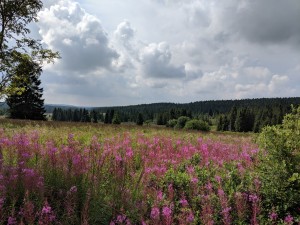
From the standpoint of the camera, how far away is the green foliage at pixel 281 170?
4441mm

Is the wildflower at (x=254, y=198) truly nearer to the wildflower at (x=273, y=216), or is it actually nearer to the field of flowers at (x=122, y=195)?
the field of flowers at (x=122, y=195)

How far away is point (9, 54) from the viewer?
10773 millimetres

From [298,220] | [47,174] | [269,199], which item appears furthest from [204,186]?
[47,174]

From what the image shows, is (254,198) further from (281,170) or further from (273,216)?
(281,170)

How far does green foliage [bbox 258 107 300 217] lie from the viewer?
175 inches

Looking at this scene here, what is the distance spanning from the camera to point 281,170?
15.1ft

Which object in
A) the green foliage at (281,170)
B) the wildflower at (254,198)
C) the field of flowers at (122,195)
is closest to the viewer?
the field of flowers at (122,195)

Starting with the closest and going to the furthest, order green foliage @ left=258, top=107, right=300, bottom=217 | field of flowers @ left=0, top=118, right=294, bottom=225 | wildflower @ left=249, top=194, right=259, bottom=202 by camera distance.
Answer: field of flowers @ left=0, top=118, right=294, bottom=225, wildflower @ left=249, top=194, right=259, bottom=202, green foliage @ left=258, top=107, right=300, bottom=217

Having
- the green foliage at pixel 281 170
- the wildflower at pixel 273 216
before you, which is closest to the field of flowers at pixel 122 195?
the wildflower at pixel 273 216

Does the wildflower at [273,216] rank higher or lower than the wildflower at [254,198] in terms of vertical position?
lower

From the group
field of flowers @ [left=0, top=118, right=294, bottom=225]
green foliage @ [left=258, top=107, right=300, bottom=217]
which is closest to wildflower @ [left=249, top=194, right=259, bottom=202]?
field of flowers @ [left=0, top=118, right=294, bottom=225]

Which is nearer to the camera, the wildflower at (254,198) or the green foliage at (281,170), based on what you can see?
the wildflower at (254,198)

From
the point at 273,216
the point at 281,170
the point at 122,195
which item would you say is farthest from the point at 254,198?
the point at 122,195

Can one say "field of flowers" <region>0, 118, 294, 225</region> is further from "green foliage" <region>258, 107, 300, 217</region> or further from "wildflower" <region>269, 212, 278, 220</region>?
"green foliage" <region>258, 107, 300, 217</region>
